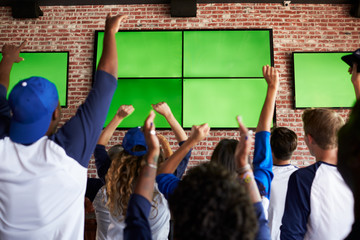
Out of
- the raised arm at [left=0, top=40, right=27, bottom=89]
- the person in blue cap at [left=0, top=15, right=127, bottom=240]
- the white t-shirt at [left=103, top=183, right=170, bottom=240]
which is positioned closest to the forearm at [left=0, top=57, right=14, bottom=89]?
the raised arm at [left=0, top=40, right=27, bottom=89]

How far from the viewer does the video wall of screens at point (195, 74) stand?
183 inches

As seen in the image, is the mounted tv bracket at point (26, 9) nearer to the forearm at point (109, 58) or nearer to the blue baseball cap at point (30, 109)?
the forearm at point (109, 58)

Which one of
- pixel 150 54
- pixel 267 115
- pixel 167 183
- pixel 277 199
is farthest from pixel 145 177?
pixel 150 54

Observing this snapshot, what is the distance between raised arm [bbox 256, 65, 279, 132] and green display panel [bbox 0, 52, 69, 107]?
3.84 m

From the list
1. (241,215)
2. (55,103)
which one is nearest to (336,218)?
(241,215)

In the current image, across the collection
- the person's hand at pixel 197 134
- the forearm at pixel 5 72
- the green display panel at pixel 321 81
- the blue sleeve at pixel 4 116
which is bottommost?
the person's hand at pixel 197 134

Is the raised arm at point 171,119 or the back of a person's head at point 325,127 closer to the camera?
the back of a person's head at point 325,127

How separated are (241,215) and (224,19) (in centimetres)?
453

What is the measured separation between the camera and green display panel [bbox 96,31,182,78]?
474 centimetres

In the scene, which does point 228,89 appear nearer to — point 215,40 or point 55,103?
point 215,40

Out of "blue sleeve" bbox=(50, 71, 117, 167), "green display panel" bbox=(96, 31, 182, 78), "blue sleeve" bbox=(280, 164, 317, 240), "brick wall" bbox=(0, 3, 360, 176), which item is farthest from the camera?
"brick wall" bbox=(0, 3, 360, 176)

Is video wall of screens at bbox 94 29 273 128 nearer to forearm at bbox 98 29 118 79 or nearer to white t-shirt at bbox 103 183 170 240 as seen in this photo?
white t-shirt at bbox 103 183 170 240

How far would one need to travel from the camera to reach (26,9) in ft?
16.1

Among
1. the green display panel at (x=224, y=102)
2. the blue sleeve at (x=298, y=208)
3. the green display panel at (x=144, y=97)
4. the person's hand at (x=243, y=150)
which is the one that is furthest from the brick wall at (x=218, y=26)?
the person's hand at (x=243, y=150)
